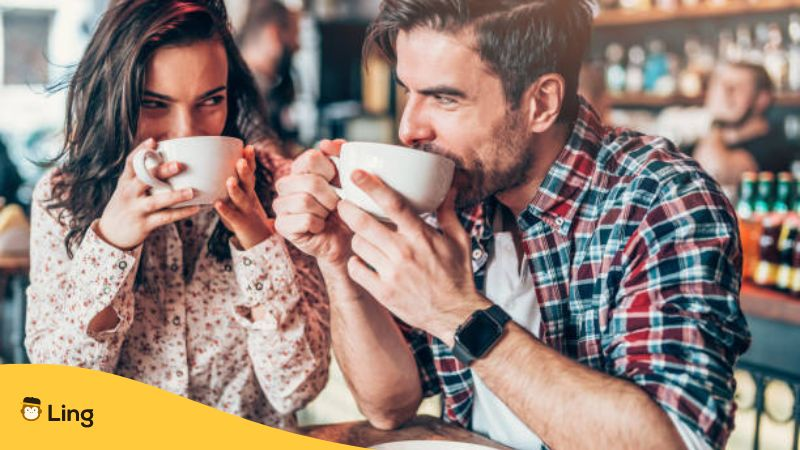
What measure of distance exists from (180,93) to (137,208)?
16cm

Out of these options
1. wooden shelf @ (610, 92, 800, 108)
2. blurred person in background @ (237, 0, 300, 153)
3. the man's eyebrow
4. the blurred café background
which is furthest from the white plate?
wooden shelf @ (610, 92, 800, 108)

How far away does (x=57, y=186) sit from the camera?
3.41ft

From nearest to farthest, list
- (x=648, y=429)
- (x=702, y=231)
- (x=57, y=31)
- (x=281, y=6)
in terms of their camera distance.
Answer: (x=648, y=429) < (x=702, y=231) < (x=57, y=31) < (x=281, y=6)

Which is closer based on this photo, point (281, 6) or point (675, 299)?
point (675, 299)

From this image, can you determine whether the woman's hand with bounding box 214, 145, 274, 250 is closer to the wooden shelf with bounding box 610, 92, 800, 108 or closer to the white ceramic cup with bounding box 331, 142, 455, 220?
the white ceramic cup with bounding box 331, 142, 455, 220

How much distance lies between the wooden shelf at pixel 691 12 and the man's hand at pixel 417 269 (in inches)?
108

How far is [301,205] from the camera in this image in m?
0.88

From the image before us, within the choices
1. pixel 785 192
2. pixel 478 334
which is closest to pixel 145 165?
pixel 478 334

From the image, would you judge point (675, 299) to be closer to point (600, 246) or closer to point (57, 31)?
point (600, 246)

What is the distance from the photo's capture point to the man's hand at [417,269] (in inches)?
31.4

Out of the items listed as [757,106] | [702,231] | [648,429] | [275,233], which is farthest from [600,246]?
[757,106]

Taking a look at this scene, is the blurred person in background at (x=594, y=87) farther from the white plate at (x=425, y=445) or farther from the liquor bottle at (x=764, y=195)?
the white plate at (x=425, y=445)

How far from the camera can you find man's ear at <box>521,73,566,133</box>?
1.00 metres

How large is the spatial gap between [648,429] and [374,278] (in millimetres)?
282
